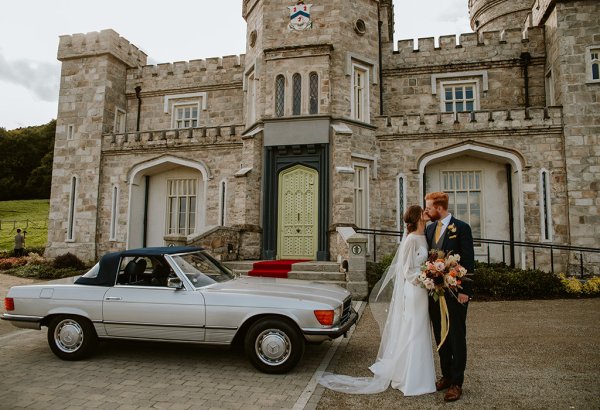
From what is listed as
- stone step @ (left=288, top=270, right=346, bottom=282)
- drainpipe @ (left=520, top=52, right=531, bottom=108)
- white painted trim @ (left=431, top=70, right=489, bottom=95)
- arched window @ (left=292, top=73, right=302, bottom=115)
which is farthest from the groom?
drainpipe @ (left=520, top=52, right=531, bottom=108)

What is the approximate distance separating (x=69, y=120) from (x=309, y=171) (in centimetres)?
1056

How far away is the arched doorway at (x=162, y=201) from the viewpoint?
16125 mm

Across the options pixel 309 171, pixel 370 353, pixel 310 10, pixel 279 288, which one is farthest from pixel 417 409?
pixel 310 10

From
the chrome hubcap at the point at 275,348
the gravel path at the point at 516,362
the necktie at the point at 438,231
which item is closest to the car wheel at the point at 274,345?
the chrome hubcap at the point at 275,348

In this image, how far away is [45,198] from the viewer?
153ft

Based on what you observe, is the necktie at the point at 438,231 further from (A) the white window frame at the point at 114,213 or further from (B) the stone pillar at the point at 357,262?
(A) the white window frame at the point at 114,213

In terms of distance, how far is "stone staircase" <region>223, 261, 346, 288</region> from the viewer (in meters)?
10.3

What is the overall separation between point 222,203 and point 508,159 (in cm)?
973

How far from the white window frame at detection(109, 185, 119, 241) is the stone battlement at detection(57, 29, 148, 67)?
18.4 ft

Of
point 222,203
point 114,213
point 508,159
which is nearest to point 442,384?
A: point 508,159

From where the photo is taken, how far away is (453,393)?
412 cm

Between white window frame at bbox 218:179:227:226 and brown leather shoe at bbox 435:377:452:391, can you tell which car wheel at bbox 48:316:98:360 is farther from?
white window frame at bbox 218:179:227:226

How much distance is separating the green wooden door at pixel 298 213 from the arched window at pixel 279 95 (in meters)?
1.92

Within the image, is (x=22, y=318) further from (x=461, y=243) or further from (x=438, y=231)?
(x=461, y=243)
